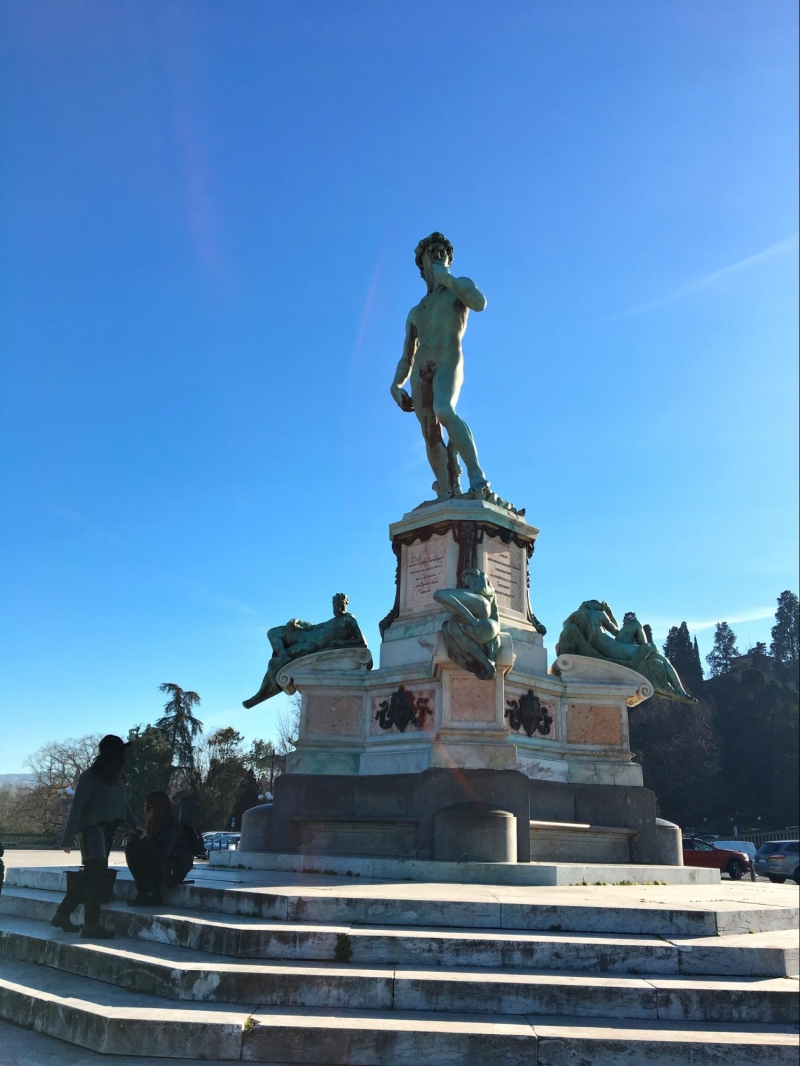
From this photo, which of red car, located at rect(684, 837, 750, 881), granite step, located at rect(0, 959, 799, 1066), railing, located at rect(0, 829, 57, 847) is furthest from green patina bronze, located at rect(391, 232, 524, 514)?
railing, located at rect(0, 829, 57, 847)

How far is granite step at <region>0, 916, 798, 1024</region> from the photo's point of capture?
4.45 metres

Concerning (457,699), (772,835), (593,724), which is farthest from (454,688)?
(772,835)

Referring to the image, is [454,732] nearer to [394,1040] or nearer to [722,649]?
[394,1040]

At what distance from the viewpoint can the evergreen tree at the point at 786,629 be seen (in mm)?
80562

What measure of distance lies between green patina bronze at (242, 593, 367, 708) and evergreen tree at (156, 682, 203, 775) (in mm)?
50169

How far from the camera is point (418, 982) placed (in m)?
4.53

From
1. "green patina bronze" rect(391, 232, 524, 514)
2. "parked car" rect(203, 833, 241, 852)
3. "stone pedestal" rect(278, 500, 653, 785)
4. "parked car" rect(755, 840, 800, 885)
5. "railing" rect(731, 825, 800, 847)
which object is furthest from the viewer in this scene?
"railing" rect(731, 825, 800, 847)

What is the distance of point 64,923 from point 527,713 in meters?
5.49

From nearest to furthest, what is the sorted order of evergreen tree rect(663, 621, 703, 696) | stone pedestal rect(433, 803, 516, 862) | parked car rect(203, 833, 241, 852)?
stone pedestal rect(433, 803, 516, 862), parked car rect(203, 833, 241, 852), evergreen tree rect(663, 621, 703, 696)

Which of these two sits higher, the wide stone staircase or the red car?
the wide stone staircase

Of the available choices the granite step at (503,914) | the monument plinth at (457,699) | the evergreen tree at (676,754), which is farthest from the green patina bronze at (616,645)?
the evergreen tree at (676,754)

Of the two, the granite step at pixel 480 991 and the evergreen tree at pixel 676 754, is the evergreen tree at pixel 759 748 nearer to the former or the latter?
the evergreen tree at pixel 676 754

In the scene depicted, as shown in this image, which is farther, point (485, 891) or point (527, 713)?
point (527, 713)

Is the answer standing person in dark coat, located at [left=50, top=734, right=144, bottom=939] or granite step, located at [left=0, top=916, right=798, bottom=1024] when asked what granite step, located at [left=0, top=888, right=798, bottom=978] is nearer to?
granite step, located at [left=0, top=916, right=798, bottom=1024]
